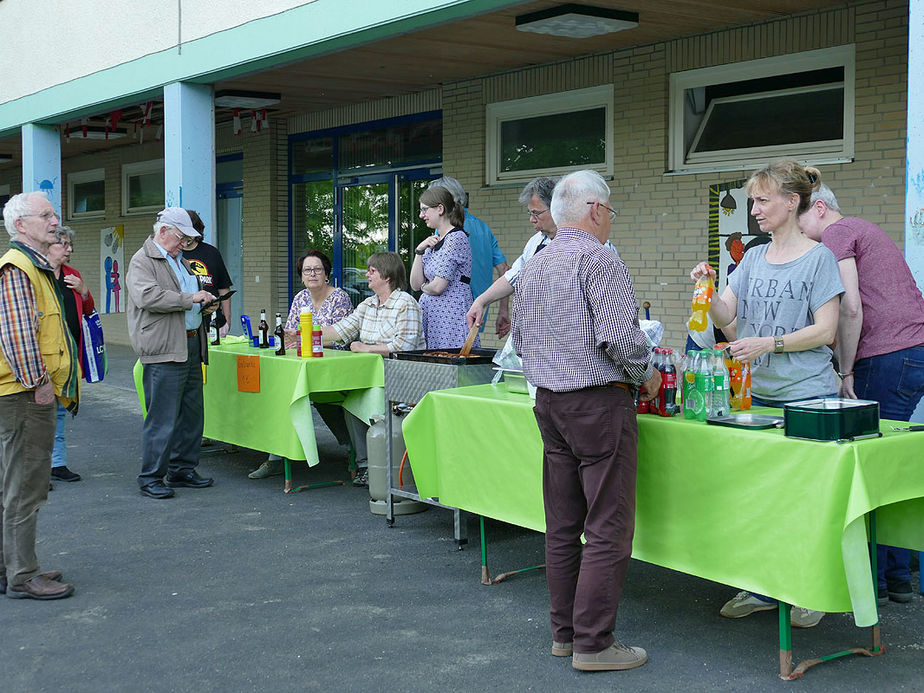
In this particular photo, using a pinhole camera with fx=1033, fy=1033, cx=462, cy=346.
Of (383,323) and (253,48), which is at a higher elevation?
(253,48)

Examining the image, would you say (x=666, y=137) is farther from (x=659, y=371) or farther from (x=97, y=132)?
(x=97, y=132)

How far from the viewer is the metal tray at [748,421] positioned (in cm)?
386

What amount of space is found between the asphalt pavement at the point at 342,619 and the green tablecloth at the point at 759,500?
0.44 meters

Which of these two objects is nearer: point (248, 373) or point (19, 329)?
point (19, 329)

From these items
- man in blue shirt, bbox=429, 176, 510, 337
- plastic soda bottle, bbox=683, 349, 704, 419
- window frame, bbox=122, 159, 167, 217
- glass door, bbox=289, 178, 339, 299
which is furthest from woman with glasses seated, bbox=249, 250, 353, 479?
window frame, bbox=122, 159, 167, 217

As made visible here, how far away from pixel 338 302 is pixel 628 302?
4319 millimetres

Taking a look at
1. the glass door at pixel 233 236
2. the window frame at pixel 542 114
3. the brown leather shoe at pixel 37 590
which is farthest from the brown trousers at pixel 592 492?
the glass door at pixel 233 236

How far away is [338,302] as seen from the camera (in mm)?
7836

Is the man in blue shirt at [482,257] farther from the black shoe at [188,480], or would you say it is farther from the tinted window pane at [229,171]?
the tinted window pane at [229,171]

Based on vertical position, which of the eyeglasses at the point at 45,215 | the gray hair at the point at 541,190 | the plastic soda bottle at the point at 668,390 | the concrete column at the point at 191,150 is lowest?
the plastic soda bottle at the point at 668,390

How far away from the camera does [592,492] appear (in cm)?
391

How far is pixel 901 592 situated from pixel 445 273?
3533 mm

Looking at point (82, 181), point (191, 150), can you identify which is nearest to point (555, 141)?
point (191, 150)

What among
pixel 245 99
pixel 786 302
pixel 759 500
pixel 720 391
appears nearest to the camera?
pixel 759 500
